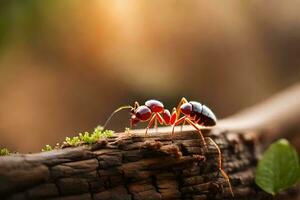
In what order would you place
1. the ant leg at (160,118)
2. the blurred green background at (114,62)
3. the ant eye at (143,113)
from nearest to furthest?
the ant eye at (143,113) → the ant leg at (160,118) → the blurred green background at (114,62)

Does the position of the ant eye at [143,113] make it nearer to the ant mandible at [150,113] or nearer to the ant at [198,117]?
the ant mandible at [150,113]

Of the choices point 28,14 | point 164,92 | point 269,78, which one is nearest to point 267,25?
point 269,78

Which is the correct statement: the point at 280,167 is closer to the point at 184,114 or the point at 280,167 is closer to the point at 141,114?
the point at 184,114

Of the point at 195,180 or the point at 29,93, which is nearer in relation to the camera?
the point at 195,180

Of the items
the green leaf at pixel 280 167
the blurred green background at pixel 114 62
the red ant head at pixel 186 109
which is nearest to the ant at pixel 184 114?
the red ant head at pixel 186 109

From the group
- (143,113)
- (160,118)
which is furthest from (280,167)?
(143,113)

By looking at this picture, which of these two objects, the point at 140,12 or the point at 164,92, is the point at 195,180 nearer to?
the point at 164,92
